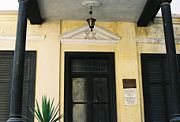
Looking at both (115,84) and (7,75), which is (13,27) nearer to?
(7,75)

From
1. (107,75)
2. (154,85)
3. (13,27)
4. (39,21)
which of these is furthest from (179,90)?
(13,27)

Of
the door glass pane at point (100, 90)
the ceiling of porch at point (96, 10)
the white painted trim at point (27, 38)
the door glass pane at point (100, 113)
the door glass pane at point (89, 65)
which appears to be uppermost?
the ceiling of porch at point (96, 10)

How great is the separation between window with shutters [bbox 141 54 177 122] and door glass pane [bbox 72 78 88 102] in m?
1.44

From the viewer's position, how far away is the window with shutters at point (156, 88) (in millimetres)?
7320

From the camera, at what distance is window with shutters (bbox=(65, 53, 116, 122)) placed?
735 cm

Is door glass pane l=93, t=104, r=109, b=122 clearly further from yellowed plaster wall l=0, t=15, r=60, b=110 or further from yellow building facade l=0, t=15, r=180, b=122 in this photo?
yellowed plaster wall l=0, t=15, r=60, b=110

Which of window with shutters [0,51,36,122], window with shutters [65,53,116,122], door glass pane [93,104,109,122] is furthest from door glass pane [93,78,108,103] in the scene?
window with shutters [0,51,36,122]

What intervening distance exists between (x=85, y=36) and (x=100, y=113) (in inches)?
75.4

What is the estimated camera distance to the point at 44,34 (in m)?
7.62

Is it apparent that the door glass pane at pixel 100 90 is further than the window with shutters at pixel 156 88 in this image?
Yes

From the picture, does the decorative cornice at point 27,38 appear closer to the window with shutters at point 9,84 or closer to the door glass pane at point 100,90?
the window with shutters at point 9,84

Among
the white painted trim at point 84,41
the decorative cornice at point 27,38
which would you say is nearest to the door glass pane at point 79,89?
the white painted trim at point 84,41

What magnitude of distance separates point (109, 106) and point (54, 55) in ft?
5.90

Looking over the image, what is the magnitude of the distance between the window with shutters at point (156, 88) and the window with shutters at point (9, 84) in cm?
268
